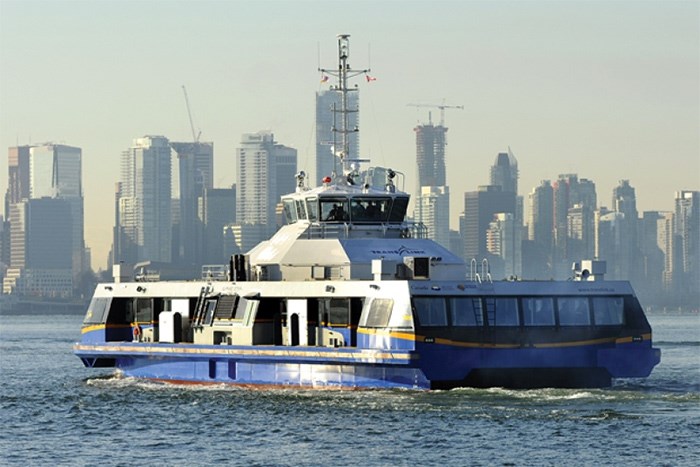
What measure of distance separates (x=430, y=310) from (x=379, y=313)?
1.85m

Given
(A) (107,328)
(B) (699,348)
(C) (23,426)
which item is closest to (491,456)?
(C) (23,426)

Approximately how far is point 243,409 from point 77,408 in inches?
266

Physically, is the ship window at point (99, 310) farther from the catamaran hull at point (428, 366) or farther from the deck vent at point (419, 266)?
the deck vent at point (419, 266)

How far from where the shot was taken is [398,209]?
59.6 m

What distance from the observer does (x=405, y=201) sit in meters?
59.7

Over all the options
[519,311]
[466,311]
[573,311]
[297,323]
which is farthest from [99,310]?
[573,311]

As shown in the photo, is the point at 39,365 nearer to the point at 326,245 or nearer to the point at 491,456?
the point at 326,245

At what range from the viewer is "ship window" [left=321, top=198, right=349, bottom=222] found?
58.8m

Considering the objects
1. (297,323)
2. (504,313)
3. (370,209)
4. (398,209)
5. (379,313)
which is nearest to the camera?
(504,313)

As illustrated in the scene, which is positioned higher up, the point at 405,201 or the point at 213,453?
the point at 405,201

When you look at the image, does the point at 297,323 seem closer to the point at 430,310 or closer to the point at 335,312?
the point at 335,312

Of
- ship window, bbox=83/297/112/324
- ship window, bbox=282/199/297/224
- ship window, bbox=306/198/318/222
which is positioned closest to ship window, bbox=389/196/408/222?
ship window, bbox=306/198/318/222

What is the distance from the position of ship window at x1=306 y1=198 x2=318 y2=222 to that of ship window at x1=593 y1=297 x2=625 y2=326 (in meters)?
10.9

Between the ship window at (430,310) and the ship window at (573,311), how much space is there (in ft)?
13.3
